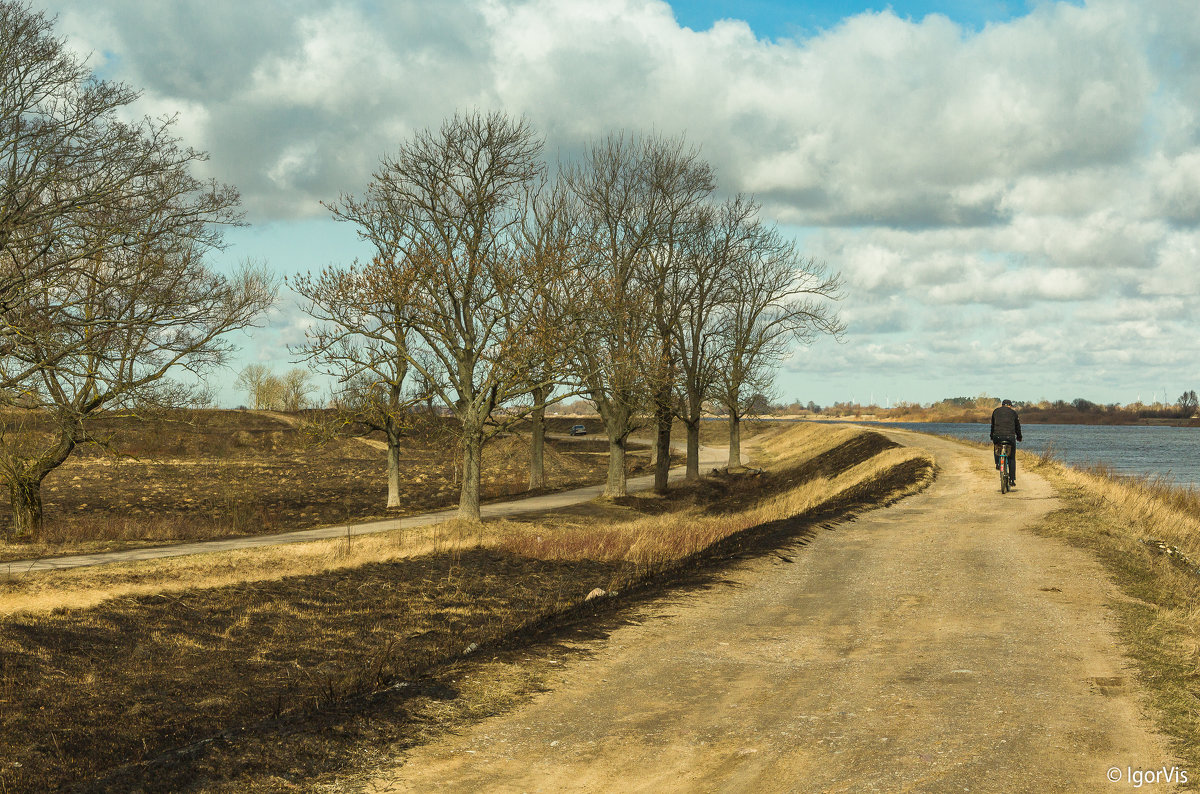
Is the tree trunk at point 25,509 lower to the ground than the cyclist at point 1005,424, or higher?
lower

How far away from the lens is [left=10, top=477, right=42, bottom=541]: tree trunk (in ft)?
73.2

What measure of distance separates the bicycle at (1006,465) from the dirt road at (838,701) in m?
9.92

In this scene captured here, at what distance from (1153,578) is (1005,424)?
9402 mm

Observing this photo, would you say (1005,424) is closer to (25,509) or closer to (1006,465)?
(1006,465)

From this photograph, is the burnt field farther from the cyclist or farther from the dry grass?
the cyclist

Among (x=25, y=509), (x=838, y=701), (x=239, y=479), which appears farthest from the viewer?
(x=239, y=479)

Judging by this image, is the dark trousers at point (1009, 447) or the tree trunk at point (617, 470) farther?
the tree trunk at point (617, 470)

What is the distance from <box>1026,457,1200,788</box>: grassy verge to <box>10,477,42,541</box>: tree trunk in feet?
78.4

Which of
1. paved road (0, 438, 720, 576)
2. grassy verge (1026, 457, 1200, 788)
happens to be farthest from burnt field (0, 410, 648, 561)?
grassy verge (1026, 457, 1200, 788)

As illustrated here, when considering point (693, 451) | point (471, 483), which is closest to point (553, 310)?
point (471, 483)

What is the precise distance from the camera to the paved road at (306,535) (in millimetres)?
17391

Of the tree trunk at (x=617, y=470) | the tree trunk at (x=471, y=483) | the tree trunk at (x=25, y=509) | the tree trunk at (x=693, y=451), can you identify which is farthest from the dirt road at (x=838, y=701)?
the tree trunk at (x=693, y=451)

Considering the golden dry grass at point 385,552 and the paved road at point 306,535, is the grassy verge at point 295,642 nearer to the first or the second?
the golden dry grass at point 385,552

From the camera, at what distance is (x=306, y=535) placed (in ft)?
77.2
